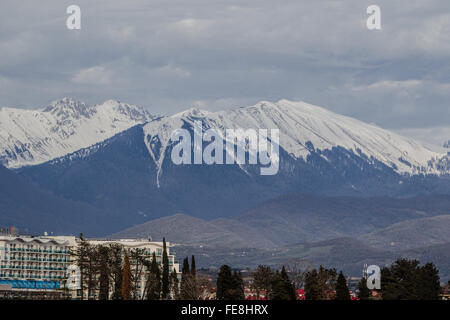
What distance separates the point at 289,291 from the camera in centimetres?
19925
